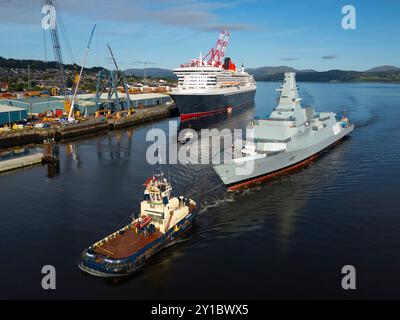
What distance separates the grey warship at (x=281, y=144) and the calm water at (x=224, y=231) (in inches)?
65.9


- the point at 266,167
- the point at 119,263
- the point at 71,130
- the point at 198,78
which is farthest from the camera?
the point at 198,78

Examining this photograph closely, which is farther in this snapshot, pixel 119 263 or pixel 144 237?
pixel 144 237

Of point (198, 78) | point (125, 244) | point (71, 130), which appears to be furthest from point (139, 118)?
point (125, 244)

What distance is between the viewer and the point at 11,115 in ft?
192

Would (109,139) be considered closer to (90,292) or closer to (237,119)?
(237,119)

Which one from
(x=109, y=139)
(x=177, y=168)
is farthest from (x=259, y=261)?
(x=109, y=139)

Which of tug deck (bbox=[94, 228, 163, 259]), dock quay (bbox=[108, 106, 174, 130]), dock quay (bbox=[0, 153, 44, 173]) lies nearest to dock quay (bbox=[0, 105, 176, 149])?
dock quay (bbox=[108, 106, 174, 130])

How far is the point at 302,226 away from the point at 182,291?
11.2 m

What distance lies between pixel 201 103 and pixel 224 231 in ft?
194

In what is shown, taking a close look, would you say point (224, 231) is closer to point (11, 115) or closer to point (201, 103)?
point (11, 115)

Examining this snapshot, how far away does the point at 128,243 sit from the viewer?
21188 millimetres

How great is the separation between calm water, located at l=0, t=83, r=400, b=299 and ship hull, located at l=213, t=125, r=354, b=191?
1310 millimetres

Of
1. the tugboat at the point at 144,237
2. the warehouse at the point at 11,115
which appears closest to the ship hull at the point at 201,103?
the warehouse at the point at 11,115

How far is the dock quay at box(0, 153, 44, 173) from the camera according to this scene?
1511 inches
